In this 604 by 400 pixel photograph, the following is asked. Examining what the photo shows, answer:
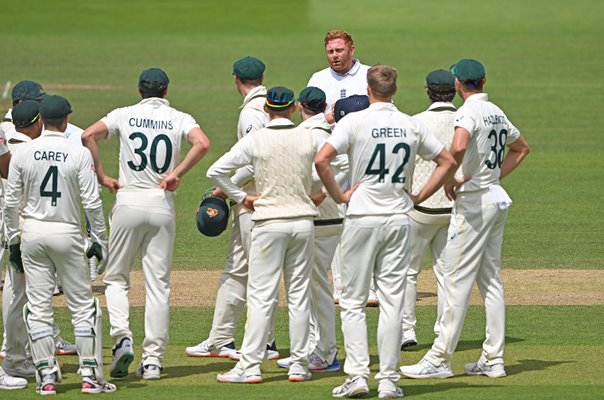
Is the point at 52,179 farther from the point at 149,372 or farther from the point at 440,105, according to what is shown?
the point at 440,105

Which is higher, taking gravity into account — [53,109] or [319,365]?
[53,109]

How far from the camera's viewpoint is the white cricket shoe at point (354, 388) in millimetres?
9672

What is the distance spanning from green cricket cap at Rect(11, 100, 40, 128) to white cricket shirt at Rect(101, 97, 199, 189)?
0.61 meters

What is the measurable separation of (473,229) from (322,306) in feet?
4.85

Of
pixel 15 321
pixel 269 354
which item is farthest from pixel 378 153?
pixel 15 321

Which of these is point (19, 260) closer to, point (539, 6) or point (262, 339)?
point (262, 339)

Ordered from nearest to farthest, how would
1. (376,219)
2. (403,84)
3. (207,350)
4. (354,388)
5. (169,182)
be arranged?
(354,388) < (376,219) < (169,182) < (207,350) < (403,84)

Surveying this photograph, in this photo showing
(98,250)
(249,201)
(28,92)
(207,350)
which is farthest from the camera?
(207,350)

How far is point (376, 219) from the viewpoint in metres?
9.80

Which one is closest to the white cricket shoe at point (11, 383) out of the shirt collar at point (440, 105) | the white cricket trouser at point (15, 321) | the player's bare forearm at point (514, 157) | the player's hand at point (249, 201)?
the white cricket trouser at point (15, 321)

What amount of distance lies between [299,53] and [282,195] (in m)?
28.9

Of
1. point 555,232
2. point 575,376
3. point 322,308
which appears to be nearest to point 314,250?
point 322,308

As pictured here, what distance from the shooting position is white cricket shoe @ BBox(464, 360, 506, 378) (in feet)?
34.8

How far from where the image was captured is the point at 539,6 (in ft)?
157
